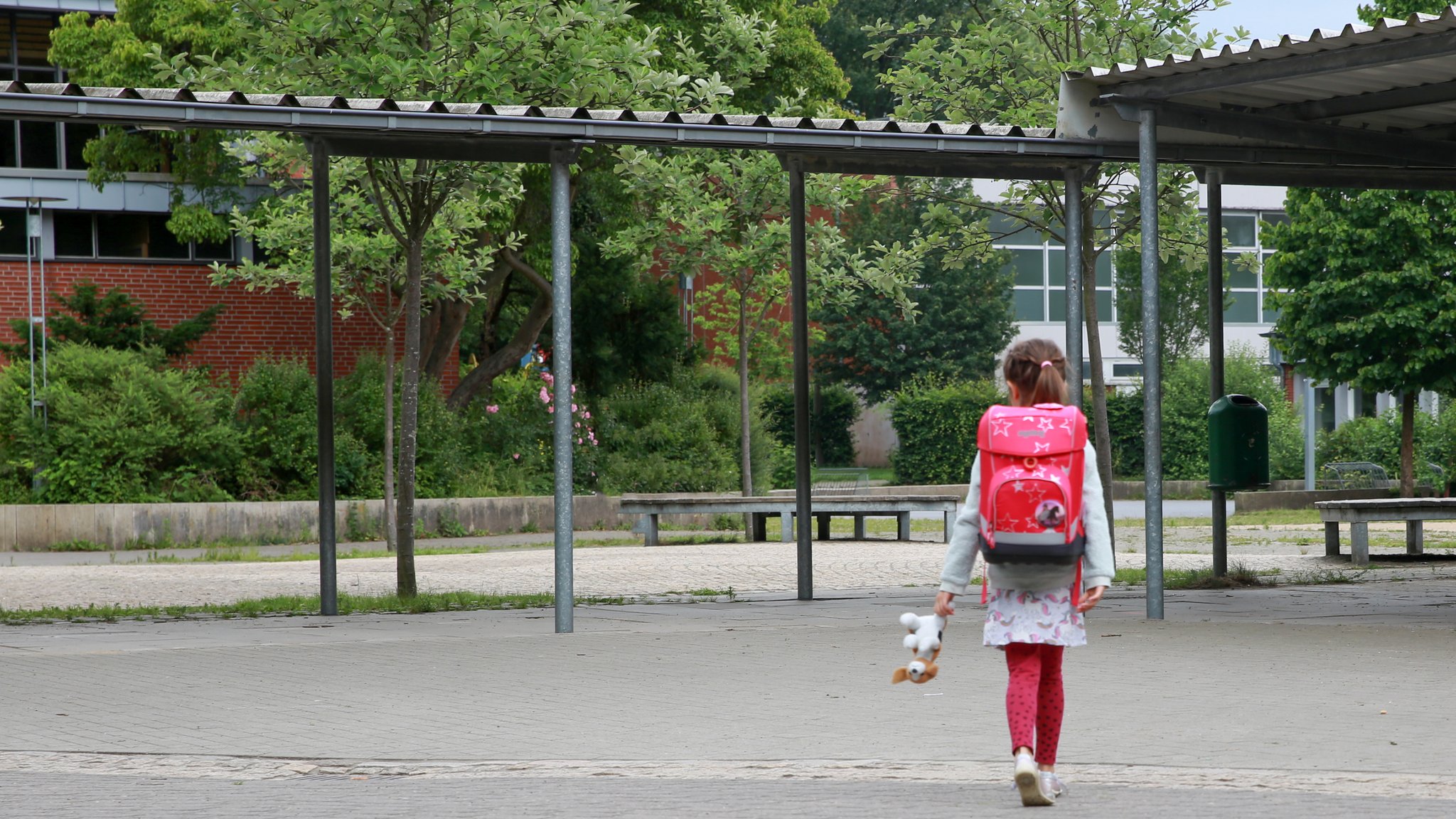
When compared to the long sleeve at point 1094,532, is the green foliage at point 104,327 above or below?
above

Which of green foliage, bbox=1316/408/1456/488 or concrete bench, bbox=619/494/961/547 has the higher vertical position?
green foliage, bbox=1316/408/1456/488

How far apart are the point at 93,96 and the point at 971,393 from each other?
29.3m

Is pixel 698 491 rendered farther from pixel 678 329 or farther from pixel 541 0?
pixel 541 0

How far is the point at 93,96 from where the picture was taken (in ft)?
32.3

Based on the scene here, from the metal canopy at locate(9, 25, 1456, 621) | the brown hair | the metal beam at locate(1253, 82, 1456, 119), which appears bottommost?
the brown hair

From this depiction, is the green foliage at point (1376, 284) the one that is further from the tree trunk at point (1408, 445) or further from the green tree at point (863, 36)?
the green tree at point (863, 36)

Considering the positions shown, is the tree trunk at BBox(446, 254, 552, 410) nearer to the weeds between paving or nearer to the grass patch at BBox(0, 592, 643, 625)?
the weeds between paving

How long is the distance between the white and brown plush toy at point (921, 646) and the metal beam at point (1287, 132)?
6965 millimetres

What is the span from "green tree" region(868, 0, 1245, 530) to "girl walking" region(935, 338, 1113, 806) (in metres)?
10.1

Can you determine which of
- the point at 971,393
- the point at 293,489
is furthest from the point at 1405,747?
the point at 971,393

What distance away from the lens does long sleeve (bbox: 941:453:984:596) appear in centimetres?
555

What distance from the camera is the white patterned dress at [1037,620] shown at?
5473 mm

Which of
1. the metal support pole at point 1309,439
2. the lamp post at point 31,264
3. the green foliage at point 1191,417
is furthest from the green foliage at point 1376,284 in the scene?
the lamp post at point 31,264

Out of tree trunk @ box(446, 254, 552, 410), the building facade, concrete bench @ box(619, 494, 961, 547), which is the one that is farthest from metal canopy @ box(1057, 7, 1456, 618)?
the building facade
